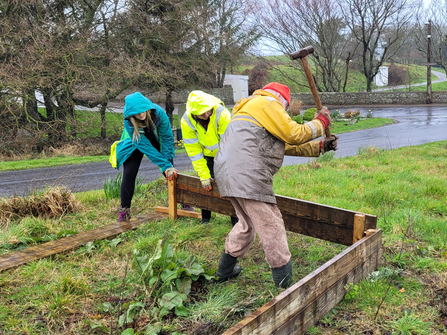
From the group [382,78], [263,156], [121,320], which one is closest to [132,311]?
[121,320]

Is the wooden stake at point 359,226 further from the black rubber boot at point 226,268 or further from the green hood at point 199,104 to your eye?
the green hood at point 199,104

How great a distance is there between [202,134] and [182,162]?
7.20m

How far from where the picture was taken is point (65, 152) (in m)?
14.2

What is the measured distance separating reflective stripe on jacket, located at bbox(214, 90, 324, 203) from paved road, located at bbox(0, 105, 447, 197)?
10.9ft

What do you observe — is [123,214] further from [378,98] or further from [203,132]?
[378,98]

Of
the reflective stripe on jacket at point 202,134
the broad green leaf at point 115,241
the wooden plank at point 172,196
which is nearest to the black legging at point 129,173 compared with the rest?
the wooden plank at point 172,196

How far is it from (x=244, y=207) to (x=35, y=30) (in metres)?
14.2

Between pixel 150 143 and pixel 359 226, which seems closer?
pixel 359 226

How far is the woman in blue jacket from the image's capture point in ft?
14.7

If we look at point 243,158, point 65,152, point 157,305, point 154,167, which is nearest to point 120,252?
point 157,305

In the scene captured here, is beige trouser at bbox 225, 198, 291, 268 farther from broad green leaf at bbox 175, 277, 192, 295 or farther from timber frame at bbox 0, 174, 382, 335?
broad green leaf at bbox 175, 277, 192, 295

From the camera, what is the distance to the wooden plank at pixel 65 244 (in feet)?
12.0

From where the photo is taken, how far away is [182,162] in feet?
37.1

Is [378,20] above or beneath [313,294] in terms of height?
above
